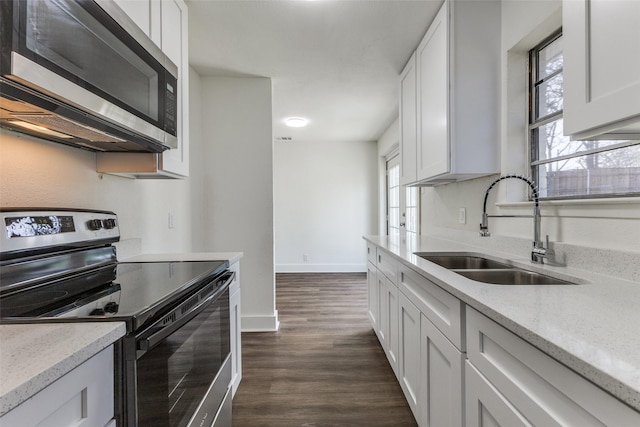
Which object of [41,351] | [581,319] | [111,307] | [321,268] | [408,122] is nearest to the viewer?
[41,351]

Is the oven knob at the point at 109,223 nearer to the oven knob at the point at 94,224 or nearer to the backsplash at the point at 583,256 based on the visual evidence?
the oven knob at the point at 94,224

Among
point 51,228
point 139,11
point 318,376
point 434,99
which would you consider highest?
point 139,11

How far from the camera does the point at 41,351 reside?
55 centimetres

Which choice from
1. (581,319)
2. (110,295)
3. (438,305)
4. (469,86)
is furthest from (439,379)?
(469,86)

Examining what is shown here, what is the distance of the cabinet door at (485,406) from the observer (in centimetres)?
71

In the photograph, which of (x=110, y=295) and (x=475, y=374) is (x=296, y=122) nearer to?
(x=110, y=295)

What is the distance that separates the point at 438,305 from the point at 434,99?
1.40 m

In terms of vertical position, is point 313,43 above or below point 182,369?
above

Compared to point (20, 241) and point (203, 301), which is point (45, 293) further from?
point (203, 301)

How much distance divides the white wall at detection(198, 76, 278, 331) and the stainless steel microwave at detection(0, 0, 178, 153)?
135 cm

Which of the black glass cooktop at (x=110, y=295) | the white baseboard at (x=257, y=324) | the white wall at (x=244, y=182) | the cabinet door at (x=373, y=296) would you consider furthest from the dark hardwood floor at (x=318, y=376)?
the black glass cooktop at (x=110, y=295)

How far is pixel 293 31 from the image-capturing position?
6.67 ft

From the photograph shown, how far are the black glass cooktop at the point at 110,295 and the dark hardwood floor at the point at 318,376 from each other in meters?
0.98

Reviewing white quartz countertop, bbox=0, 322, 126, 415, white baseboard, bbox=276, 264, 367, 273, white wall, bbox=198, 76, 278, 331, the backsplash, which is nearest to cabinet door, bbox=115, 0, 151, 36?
white quartz countertop, bbox=0, 322, 126, 415
